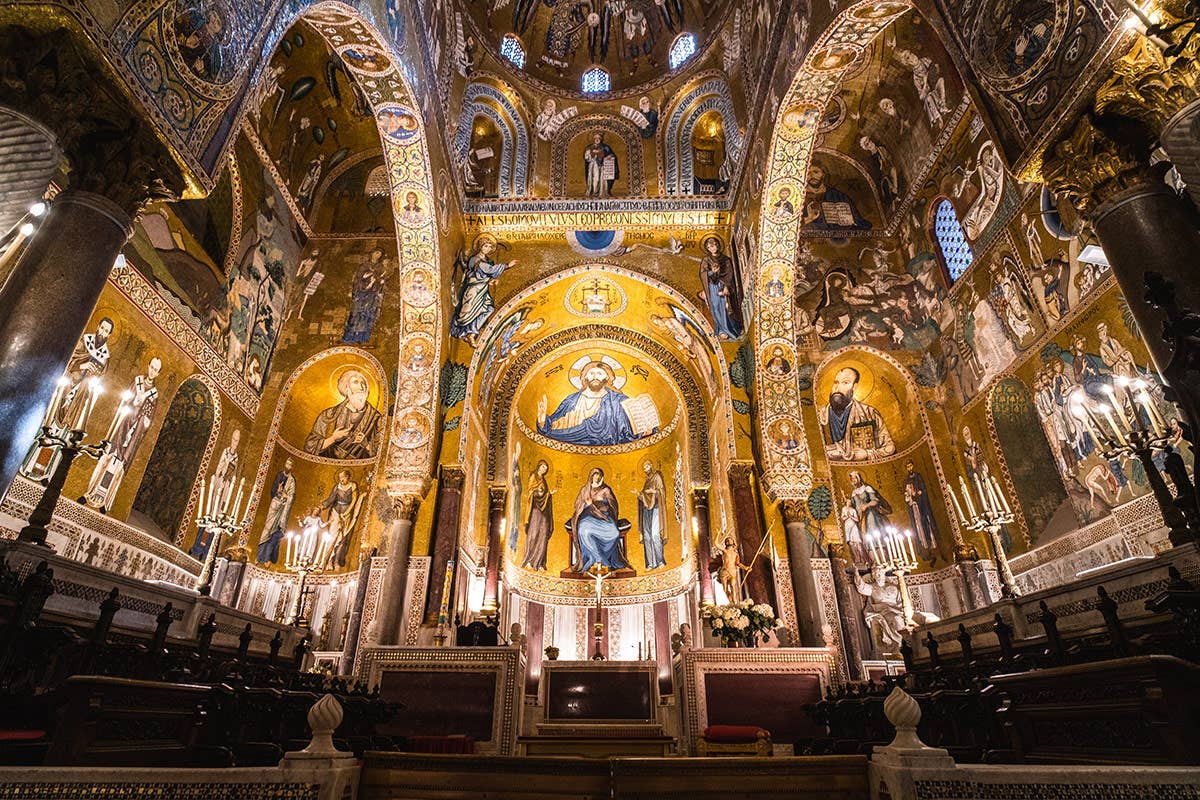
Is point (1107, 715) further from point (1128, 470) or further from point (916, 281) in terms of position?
point (916, 281)

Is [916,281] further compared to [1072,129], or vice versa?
[916,281]

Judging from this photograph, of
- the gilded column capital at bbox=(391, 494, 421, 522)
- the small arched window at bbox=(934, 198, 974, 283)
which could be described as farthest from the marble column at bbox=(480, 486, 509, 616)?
the small arched window at bbox=(934, 198, 974, 283)

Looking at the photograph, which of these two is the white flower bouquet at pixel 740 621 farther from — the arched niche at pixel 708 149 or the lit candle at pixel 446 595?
the arched niche at pixel 708 149

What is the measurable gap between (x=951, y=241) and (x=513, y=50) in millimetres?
12239

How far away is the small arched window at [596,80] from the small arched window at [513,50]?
5.97ft

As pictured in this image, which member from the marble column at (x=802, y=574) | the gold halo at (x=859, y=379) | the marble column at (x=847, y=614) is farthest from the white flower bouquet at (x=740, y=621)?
the gold halo at (x=859, y=379)

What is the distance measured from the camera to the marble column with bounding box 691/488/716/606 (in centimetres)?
1182

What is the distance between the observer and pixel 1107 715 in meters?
3.17

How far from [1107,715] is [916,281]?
12.9 m

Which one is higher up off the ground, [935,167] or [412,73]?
[935,167]

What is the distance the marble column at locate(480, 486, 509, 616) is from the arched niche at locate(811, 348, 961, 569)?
6.36m

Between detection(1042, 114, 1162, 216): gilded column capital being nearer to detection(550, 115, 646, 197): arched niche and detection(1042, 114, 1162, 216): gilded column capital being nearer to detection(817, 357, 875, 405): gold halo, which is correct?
detection(817, 357, 875, 405): gold halo

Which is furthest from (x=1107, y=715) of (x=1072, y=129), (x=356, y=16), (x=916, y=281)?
(x=916, y=281)

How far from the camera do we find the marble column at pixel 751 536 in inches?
405
